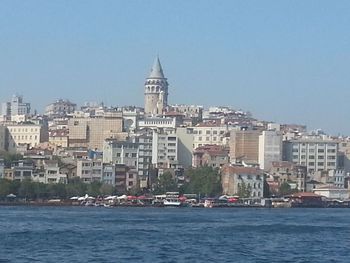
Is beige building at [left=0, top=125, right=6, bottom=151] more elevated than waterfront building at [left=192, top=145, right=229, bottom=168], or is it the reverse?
beige building at [left=0, top=125, right=6, bottom=151]

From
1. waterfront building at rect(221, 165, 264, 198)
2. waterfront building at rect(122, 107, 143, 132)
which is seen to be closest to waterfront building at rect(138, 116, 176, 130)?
waterfront building at rect(122, 107, 143, 132)

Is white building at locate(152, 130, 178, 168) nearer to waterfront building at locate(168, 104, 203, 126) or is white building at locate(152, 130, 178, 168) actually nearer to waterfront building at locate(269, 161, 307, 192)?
waterfront building at locate(269, 161, 307, 192)

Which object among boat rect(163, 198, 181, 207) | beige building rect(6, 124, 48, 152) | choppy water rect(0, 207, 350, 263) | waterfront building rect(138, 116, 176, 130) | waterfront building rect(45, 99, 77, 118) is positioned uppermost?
waterfront building rect(45, 99, 77, 118)

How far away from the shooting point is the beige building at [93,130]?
80.6 metres

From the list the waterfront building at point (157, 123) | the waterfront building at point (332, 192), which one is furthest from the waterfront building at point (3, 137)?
the waterfront building at point (332, 192)

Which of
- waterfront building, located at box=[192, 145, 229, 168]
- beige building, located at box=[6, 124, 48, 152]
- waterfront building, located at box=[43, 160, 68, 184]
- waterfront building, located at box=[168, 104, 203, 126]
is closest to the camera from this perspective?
waterfront building, located at box=[43, 160, 68, 184]

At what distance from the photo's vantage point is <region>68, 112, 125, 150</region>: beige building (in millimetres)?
80562

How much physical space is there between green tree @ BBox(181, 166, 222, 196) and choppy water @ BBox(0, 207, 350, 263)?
2352 cm

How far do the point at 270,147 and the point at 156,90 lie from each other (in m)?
37.1

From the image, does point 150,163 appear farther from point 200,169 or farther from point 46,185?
point 46,185

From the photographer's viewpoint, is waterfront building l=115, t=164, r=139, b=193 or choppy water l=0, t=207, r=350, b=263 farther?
waterfront building l=115, t=164, r=139, b=193

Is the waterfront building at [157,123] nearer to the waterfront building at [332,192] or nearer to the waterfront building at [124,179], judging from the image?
the waterfront building at [332,192]

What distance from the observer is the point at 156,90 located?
10925 cm

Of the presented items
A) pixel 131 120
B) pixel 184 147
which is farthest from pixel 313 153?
pixel 131 120
